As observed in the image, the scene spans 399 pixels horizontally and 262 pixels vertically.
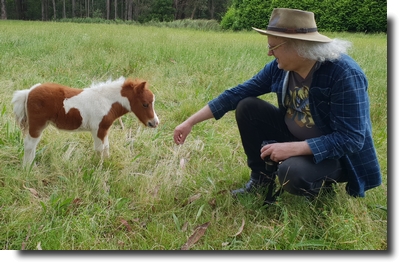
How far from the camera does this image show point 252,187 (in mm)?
2654

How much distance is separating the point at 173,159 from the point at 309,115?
132cm

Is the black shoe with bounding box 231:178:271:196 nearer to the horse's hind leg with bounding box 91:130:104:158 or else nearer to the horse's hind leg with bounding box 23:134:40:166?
the horse's hind leg with bounding box 91:130:104:158

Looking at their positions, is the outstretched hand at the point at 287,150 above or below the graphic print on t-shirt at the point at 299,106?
below

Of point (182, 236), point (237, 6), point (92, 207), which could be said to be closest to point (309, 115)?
point (182, 236)

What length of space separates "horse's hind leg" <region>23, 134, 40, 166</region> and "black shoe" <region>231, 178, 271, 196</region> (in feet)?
5.03

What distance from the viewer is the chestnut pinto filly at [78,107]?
2.60 meters

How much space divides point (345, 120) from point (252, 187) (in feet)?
2.95

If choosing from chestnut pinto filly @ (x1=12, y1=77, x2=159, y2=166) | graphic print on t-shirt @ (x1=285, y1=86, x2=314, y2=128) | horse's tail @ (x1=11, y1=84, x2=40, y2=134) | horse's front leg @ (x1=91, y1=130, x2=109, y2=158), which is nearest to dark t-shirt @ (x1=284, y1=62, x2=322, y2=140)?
graphic print on t-shirt @ (x1=285, y1=86, x2=314, y2=128)

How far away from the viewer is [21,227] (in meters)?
2.16

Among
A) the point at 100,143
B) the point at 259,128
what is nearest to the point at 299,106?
the point at 259,128

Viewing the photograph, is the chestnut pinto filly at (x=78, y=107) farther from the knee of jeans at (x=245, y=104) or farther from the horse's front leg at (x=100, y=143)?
the knee of jeans at (x=245, y=104)

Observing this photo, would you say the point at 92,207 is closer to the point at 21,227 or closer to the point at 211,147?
the point at 21,227

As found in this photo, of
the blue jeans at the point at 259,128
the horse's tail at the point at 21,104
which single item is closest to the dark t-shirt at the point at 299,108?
the blue jeans at the point at 259,128

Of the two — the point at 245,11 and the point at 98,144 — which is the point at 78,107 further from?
the point at 245,11
